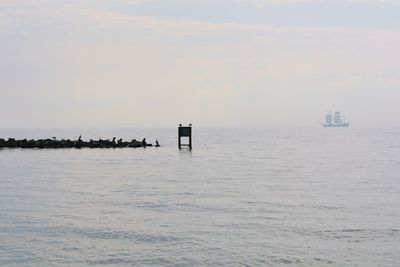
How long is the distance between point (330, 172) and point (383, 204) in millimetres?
20276

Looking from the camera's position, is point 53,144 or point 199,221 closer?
point 199,221

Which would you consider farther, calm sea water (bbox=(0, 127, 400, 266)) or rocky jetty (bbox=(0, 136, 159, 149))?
rocky jetty (bbox=(0, 136, 159, 149))

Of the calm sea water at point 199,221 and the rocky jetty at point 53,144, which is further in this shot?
the rocky jetty at point 53,144

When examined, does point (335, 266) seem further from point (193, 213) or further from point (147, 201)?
point (147, 201)

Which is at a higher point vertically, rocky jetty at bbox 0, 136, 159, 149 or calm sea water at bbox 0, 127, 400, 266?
rocky jetty at bbox 0, 136, 159, 149

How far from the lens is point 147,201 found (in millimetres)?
29344

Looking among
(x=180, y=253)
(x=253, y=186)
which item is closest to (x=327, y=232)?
(x=180, y=253)

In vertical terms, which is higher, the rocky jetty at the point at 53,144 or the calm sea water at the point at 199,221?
the rocky jetty at the point at 53,144

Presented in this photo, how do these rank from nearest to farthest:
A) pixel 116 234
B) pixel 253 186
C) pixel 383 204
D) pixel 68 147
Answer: pixel 116 234 < pixel 383 204 < pixel 253 186 < pixel 68 147

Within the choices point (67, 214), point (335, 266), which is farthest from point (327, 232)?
point (67, 214)

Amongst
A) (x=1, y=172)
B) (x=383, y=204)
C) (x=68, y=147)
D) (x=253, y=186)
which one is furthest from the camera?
(x=68, y=147)

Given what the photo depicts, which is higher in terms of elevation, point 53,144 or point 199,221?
point 53,144

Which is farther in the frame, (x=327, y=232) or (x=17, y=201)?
(x=17, y=201)

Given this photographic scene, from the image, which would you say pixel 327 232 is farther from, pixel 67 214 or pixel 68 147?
pixel 68 147
